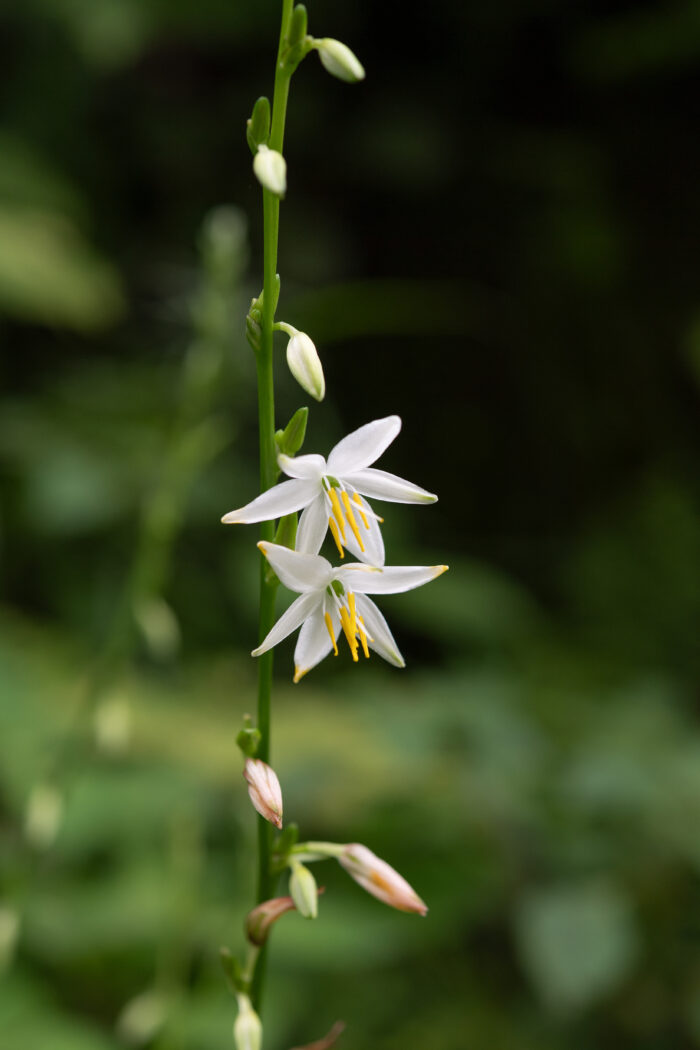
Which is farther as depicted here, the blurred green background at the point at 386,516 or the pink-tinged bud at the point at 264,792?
the blurred green background at the point at 386,516

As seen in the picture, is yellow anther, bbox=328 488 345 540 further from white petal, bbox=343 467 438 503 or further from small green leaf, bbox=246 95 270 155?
small green leaf, bbox=246 95 270 155

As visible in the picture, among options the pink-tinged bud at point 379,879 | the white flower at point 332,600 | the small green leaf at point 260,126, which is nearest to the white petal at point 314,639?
the white flower at point 332,600

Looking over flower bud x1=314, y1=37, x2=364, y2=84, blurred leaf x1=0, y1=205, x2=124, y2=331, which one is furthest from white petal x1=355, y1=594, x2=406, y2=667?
blurred leaf x1=0, y1=205, x2=124, y2=331

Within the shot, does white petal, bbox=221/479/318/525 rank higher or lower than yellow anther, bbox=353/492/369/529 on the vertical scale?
higher

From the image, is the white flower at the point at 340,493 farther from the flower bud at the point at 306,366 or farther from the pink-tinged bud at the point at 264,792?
the pink-tinged bud at the point at 264,792

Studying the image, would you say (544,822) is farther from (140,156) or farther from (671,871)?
(140,156)

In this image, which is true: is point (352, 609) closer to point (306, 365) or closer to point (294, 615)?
point (294, 615)

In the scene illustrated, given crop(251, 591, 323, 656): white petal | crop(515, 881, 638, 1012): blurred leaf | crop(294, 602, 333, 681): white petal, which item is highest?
crop(251, 591, 323, 656): white petal
